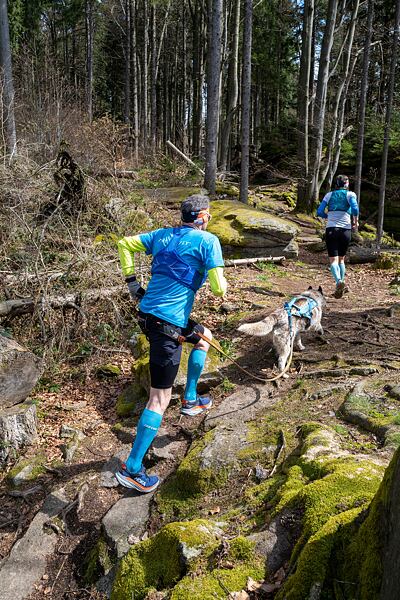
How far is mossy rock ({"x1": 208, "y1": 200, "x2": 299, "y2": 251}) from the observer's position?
41.7ft

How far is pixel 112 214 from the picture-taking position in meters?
10.2

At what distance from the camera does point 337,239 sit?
363 inches

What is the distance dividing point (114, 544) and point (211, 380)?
2.53 meters

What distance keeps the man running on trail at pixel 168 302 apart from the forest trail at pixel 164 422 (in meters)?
0.45

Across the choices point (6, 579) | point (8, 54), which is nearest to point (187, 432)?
point (6, 579)

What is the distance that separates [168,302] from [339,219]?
5.88 metres

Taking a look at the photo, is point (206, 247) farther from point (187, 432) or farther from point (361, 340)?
point (361, 340)

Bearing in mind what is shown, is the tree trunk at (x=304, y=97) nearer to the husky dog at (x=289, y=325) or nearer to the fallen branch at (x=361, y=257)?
the fallen branch at (x=361, y=257)

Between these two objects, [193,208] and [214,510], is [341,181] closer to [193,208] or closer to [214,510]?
[193,208]

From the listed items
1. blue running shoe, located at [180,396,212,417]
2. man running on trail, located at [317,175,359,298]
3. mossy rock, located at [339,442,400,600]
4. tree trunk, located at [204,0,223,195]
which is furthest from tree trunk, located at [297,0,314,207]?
mossy rock, located at [339,442,400,600]

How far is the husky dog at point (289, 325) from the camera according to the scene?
6.00m

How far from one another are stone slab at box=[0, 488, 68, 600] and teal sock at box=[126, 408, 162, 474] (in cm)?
99

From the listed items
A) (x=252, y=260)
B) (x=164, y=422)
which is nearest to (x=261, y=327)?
(x=164, y=422)

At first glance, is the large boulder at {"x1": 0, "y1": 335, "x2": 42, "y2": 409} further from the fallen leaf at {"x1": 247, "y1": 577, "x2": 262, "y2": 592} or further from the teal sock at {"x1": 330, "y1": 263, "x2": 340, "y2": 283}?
the teal sock at {"x1": 330, "y1": 263, "x2": 340, "y2": 283}
